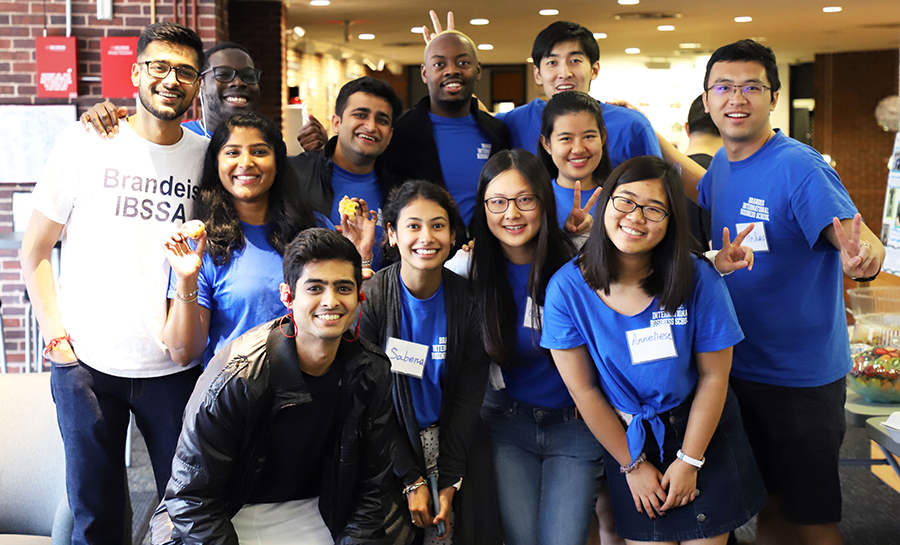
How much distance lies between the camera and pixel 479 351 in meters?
2.40

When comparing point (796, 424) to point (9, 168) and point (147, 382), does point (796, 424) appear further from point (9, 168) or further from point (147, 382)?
point (9, 168)

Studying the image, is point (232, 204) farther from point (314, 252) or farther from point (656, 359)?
point (656, 359)

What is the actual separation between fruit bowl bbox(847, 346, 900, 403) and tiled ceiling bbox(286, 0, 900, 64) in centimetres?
752

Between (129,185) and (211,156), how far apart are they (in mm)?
266

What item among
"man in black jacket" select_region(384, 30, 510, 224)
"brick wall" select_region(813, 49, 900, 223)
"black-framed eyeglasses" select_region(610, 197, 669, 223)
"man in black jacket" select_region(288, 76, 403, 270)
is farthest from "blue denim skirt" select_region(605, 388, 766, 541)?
"brick wall" select_region(813, 49, 900, 223)

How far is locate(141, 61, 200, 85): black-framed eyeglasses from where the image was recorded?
2338 millimetres

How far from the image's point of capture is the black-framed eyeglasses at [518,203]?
2.38 meters

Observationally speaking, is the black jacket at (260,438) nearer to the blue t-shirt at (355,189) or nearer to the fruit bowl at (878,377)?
the blue t-shirt at (355,189)

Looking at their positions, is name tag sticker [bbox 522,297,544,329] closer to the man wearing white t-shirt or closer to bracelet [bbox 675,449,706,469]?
bracelet [bbox 675,449,706,469]

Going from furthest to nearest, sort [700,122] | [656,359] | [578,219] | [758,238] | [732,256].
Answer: [700,122] → [578,219] → [758,238] → [732,256] → [656,359]

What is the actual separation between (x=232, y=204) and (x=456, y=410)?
38.1 inches

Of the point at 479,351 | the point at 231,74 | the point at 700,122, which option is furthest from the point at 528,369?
the point at 700,122

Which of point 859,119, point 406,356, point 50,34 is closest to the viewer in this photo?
point 406,356

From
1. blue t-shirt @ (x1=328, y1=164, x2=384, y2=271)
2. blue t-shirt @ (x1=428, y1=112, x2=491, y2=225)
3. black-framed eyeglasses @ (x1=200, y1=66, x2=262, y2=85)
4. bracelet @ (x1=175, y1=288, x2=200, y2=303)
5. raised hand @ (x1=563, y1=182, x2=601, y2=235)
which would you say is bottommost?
bracelet @ (x1=175, y1=288, x2=200, y2=303)
